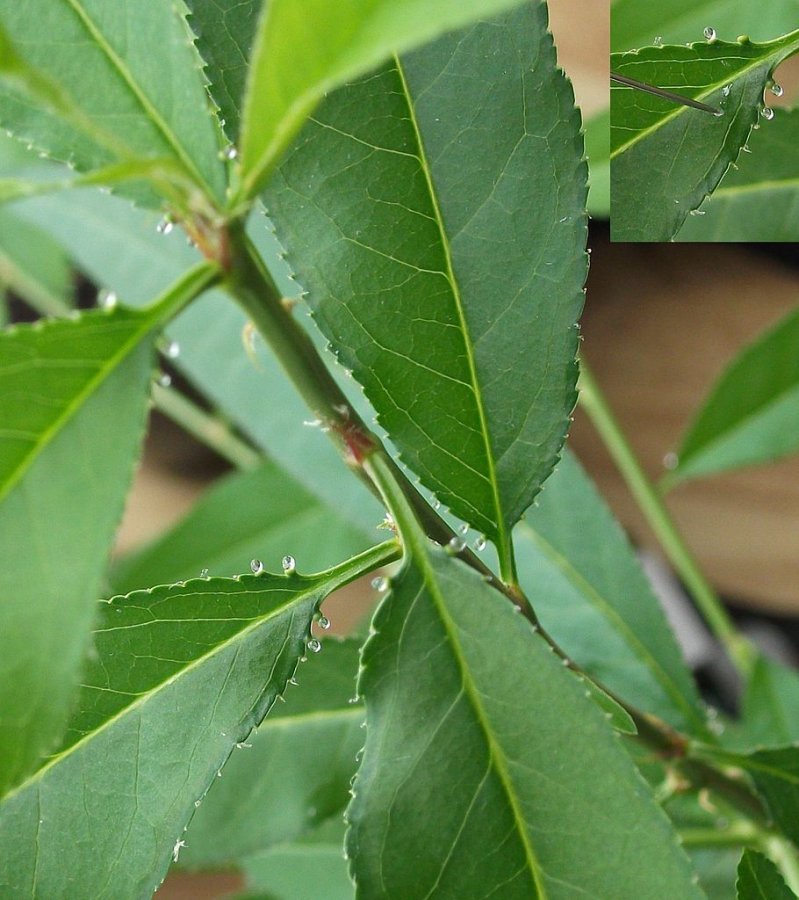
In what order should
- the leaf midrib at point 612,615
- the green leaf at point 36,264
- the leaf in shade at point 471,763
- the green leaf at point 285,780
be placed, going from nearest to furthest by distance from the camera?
the leaf in shade at point 471,763 < the green leaf at point 285,780 < the leaf midrib at point 612,615 < the green leaf at point 36,264

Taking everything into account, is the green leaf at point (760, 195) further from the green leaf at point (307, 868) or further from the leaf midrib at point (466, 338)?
the green leaf at point (307, 868)

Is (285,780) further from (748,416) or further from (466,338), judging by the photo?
(748,416)

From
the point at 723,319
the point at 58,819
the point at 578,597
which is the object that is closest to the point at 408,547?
the point at 58,819

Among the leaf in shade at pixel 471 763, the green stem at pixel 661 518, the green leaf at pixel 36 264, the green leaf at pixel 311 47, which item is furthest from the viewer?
the green leaf at pixel 36 264

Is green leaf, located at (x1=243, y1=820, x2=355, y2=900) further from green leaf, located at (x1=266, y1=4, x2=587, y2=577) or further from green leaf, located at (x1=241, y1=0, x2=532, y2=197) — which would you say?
green leaf, located at (x1=241, y1=0, x2=532, y2=197)

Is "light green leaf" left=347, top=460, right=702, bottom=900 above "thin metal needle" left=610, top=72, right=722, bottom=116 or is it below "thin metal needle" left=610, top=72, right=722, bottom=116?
below

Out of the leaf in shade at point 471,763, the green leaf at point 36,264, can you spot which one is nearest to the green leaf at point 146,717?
the leaf in shade at point 471,763

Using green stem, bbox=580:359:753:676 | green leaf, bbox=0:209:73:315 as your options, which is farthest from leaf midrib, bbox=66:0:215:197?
green leaf, bbox=0:209:73:315
